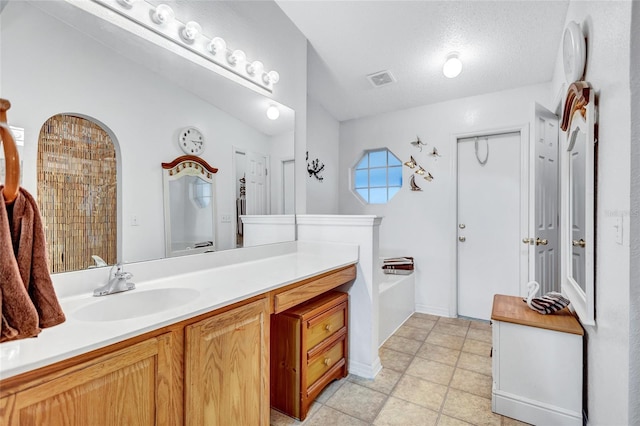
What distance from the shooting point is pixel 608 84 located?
1125 millimetres

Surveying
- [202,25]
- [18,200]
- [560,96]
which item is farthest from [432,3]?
[18,200]

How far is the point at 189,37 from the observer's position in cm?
161

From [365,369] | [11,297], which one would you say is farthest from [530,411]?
[11,297]

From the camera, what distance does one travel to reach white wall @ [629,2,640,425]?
36.1 inches

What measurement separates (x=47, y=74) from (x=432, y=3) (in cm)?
218

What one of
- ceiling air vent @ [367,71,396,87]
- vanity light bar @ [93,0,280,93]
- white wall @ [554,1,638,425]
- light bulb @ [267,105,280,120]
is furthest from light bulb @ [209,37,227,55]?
white wall @ [554,1,638,425]

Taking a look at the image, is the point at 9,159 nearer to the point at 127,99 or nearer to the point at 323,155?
the point at 127,99

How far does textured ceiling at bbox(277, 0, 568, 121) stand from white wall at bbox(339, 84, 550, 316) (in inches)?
6.3

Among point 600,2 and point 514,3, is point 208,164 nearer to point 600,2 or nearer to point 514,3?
point 600,2

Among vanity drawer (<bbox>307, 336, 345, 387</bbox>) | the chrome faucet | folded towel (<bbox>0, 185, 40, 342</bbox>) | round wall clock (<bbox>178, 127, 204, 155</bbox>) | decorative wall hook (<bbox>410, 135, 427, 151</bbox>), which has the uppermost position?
decorative wall hook (<bbox>410, 135, 427, 151</bbox>)

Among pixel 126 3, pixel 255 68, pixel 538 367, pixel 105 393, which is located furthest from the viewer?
pixel 255 68

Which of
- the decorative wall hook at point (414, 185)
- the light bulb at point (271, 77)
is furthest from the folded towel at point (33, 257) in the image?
the decorative wall hook at point (414, 185)

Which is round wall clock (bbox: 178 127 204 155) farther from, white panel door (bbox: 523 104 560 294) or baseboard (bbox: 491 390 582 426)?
white panel door (bbox: 523 104 560 294)

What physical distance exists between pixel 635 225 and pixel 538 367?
3.42ft
